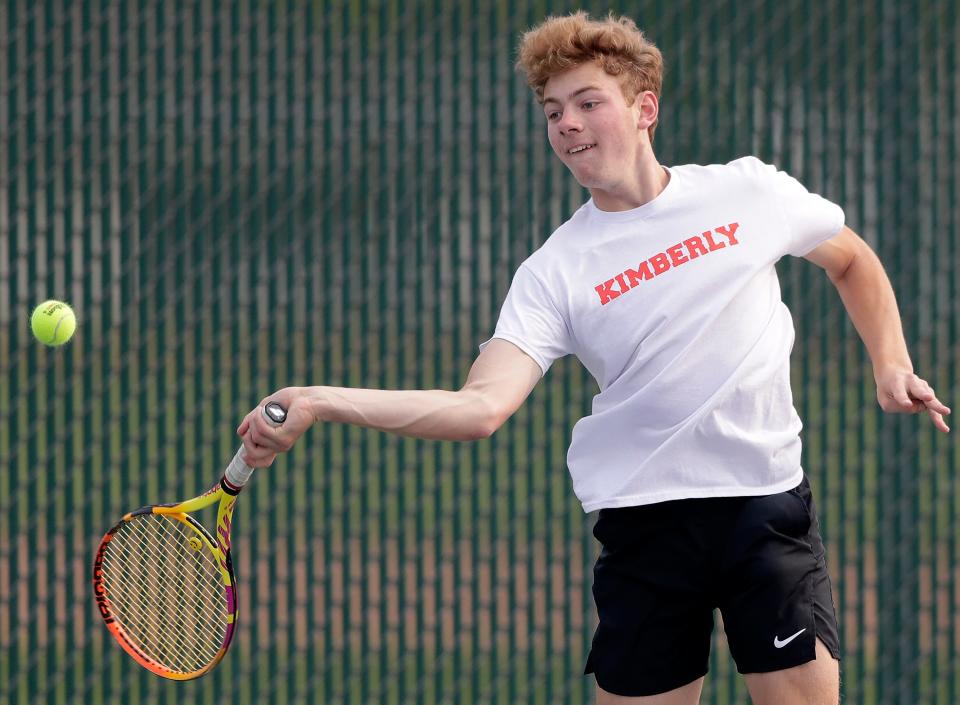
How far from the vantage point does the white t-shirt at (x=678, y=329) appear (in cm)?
297

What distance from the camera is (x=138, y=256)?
443 centimetres

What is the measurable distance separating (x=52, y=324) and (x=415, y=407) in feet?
4.74

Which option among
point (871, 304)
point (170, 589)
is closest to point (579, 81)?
point (871, 304)

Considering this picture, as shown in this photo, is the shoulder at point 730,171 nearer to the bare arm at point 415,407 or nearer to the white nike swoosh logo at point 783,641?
the bare arm at point 415,407

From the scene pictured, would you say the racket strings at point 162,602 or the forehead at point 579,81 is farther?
the racket strings at point 162,602

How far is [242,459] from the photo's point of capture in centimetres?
280

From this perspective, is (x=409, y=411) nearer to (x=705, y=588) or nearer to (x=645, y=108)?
(x=705, y=588)

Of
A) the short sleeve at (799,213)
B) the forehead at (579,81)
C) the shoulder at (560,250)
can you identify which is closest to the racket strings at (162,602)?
the shoulder at (560,250)

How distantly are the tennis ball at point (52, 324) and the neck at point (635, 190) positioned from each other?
4.98 ft

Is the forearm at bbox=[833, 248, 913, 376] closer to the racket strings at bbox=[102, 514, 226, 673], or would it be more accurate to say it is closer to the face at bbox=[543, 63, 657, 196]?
the face at bbox=[543, 63, 657, 196]

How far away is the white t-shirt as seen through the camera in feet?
9.74

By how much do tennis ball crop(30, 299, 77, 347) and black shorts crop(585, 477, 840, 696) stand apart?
60.5 inches

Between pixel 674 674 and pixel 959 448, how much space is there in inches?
74.6

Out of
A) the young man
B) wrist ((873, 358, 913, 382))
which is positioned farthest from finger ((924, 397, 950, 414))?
wrist ((873, 358, 913, 382))
